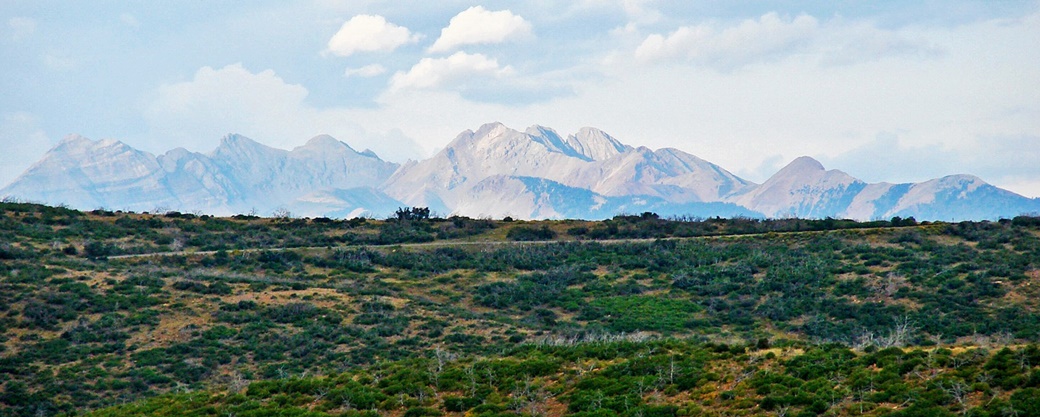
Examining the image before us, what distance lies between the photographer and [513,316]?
58.9 metres

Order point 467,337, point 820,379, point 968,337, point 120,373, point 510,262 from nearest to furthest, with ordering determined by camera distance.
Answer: point 820,379 < point 120,373 < point 968,337 < point 467,337 < point 510,262

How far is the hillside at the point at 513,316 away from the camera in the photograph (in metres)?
27.2

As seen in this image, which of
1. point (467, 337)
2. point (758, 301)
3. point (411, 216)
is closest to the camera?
point (467, 337)

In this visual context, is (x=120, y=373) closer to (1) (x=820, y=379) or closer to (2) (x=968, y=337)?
(1) (x=820, y=379)

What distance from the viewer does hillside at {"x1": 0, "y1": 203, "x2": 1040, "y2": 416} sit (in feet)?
89.1

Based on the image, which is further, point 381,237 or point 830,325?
point 381,237

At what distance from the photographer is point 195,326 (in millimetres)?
49750

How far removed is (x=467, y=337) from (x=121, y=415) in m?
21.8

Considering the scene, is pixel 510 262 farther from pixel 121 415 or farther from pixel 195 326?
pixel 121 415

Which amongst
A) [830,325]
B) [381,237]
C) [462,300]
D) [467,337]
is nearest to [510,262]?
[462,300]

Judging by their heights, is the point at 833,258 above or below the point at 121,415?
above

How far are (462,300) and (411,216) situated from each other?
39540 millimetres

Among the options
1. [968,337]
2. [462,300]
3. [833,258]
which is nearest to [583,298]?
[462,300]

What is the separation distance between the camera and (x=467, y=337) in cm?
5028
